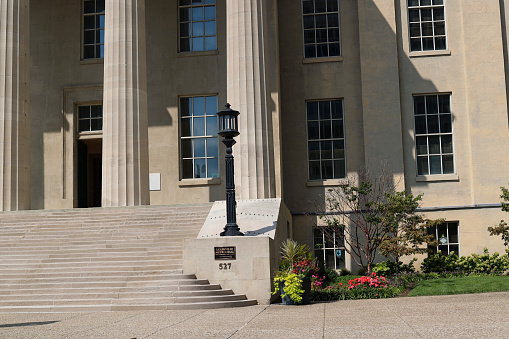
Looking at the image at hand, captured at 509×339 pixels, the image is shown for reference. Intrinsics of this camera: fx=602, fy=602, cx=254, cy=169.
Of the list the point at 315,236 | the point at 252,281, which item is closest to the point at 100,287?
the point at 252,281

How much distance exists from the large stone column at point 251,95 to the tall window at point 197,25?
6218mm

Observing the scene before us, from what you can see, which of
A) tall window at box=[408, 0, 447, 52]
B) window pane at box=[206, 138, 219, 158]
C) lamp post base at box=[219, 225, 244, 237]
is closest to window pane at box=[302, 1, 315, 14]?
tall window at box=[408, 0, 447, 52]

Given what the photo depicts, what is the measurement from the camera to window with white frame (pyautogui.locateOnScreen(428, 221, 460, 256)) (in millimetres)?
24688

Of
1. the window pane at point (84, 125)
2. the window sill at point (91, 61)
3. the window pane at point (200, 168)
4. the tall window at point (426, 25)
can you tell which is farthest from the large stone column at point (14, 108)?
the tall window at point (426, 25)

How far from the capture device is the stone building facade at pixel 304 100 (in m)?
24.8

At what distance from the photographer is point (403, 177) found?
25078 mm

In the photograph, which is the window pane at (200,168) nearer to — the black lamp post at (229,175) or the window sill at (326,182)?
the window sill at (326,182)

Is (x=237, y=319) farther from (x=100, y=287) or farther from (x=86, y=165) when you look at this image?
(x=86, y=165)

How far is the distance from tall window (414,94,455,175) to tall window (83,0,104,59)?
14527 millimetres

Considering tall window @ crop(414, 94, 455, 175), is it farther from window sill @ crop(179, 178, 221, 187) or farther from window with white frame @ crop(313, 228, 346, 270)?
window sill @ crop(179, 178, 221, 187)

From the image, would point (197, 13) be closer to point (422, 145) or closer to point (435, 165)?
point (422, 145)

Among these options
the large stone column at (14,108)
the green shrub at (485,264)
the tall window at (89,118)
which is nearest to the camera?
the large stone column at (14,108)

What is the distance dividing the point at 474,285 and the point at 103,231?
36.4 feet

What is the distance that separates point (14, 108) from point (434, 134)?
1703cm
